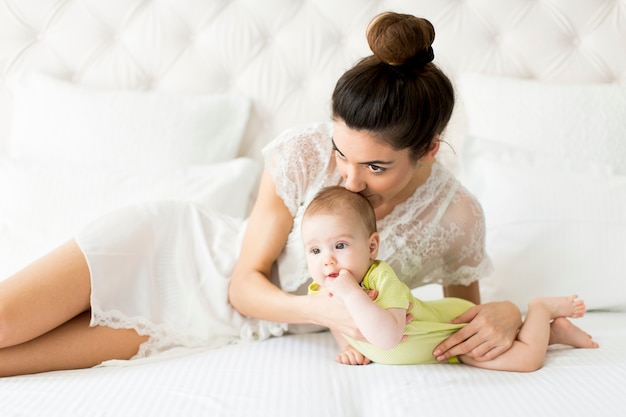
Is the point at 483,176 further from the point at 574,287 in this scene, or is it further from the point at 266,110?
the point at 266,110

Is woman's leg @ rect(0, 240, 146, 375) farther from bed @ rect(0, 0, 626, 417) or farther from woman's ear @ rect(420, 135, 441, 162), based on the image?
woman's ear @ rect(420, 135, 441, 162)

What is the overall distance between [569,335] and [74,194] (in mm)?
1495

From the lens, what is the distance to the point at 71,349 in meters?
1.61

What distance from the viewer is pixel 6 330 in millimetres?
1518

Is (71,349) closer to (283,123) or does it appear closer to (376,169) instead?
(376,169)

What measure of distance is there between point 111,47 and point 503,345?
1.79 metres

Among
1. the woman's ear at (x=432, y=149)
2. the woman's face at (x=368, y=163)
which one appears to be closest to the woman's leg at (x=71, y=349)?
the woman's face at (x=368, y=163)

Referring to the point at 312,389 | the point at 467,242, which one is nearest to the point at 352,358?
the point at 312,389

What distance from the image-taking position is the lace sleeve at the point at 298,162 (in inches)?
70.1

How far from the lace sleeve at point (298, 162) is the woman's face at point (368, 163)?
8.1 inches

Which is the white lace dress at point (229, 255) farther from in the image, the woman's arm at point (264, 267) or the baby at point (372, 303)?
the baby at point (372, 303)

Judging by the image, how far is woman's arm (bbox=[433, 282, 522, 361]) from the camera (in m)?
1.56

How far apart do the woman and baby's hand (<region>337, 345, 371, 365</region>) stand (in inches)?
4.1

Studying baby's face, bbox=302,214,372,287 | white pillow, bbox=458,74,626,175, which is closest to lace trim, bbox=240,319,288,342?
baby's face, bbox=302,214,372,287
